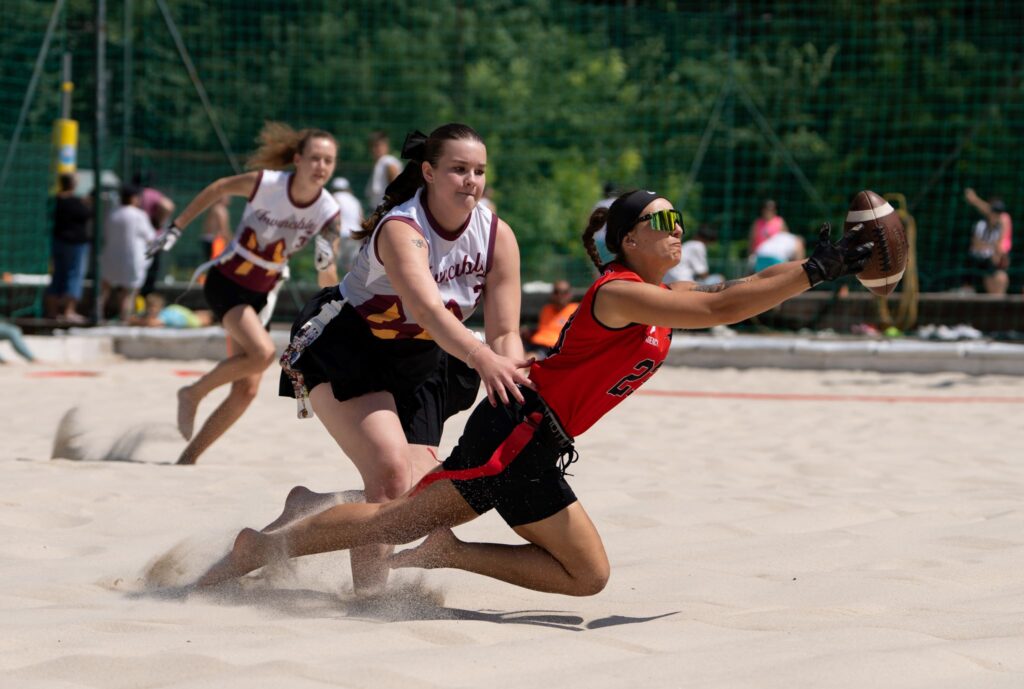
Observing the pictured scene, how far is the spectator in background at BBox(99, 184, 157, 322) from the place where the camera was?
44.9 feet

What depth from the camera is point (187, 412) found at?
254 inches

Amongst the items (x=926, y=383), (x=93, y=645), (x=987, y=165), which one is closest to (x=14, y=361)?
(x=926, y=383)

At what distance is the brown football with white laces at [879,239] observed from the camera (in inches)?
130

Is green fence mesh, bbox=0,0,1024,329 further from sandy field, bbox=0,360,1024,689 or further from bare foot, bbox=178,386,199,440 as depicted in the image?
sandy field, bbox=0,360,1024,689

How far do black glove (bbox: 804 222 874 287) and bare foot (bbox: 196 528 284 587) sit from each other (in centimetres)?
165

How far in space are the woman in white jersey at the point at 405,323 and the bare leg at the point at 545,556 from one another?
226mm

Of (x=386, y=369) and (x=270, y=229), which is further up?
(x=270, y=229)

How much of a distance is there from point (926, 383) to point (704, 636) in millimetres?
8220

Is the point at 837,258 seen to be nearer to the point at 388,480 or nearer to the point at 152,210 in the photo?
the point at 388,480

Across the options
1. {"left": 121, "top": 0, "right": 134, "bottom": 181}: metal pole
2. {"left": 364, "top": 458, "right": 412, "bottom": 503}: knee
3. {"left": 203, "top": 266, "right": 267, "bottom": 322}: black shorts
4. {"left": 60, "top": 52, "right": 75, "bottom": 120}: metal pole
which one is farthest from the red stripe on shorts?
{"left": 60, "top": 52, "right": 75, "bottom": 120}: metal pole

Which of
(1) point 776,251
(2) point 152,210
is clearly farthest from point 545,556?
(2) point 152,210

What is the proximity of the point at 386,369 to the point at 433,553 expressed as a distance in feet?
1.96

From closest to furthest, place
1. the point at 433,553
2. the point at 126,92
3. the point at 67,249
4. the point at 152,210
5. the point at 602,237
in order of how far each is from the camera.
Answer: the point at 433,553 < the point at 602,237 < the point at 67,249 < the point at 126,92 < the point at 152,210

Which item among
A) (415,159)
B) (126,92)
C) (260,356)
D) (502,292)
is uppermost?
(126,92)
